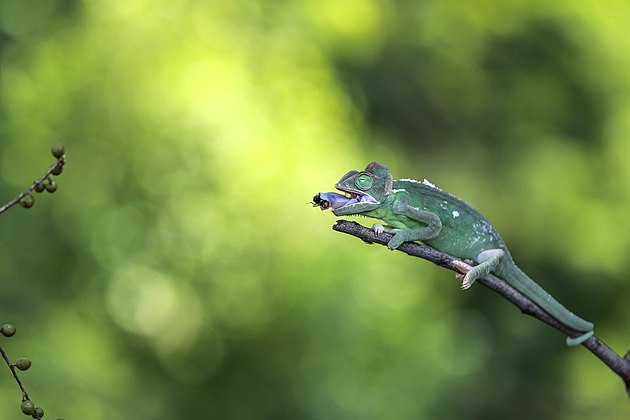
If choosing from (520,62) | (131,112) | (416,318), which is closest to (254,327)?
(416,318)

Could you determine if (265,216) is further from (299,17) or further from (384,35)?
(384,35)

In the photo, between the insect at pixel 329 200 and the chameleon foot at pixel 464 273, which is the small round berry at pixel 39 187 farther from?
the chameleon foot at pixel 464 273

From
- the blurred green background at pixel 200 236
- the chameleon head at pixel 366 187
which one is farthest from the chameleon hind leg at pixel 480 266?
the blurred green background at pixel 200 236

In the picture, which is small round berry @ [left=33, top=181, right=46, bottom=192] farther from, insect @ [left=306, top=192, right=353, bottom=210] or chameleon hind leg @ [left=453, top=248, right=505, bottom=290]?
chameleon hind leg @ [left=453, top=248, right=505, bottom=290]

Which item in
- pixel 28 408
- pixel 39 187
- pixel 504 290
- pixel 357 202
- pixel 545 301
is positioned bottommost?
pixel 28 408

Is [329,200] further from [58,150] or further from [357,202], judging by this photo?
[58,150]

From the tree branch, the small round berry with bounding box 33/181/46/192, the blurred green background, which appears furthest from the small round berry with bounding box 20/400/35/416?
the blurred green background

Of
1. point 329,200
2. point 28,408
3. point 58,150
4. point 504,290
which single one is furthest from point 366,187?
point 28,408

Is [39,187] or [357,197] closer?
[39,187]
